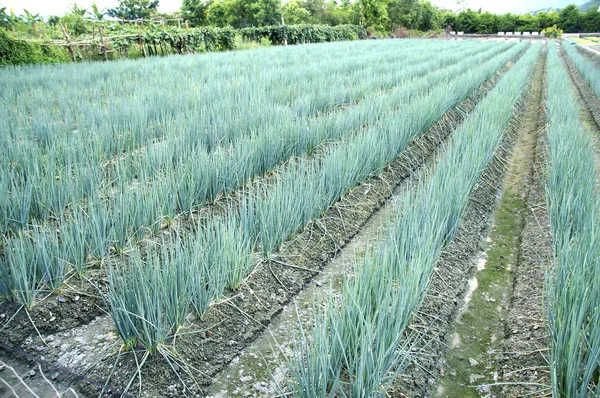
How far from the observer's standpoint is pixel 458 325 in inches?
62.9

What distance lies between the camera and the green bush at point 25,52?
815 centimetres

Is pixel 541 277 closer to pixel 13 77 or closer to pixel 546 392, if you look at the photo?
pixel 546 392

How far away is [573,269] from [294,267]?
3.36ft

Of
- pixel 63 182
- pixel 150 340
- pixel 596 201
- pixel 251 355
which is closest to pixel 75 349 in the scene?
pixel 150 340

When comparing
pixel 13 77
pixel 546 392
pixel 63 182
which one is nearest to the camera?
pixel 546 392

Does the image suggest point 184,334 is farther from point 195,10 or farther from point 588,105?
point 195,10

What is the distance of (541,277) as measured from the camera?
72.3 inches

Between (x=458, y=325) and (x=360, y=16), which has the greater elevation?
(x=360, y=16)

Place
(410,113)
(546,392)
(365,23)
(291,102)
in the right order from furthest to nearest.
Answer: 1. (365,23)
2. (291,102)
3. (410,113)
4. (546,392)

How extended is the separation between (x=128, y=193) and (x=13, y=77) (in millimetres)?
4985

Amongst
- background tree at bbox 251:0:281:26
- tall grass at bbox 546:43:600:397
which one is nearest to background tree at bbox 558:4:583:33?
background tree at bbox 251:0:281:26

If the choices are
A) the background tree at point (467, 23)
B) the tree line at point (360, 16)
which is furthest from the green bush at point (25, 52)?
the background tree at point (467, 23)

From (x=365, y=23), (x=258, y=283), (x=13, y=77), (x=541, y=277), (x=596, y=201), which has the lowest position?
(x=541, y=277)

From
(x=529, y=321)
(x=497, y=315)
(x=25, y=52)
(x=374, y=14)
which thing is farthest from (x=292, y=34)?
(x=529, y=321)
